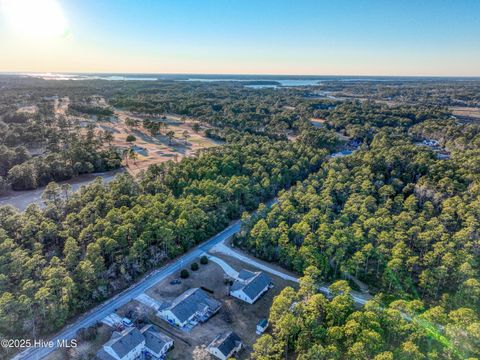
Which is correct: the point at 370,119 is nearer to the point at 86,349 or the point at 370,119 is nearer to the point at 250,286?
the point at 250,286

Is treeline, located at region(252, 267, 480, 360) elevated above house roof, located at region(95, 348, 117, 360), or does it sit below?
above

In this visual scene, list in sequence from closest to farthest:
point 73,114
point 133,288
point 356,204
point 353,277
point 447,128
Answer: point 133,288 → point 353,277 → point 356,204 → point 447,128 → point 73,114

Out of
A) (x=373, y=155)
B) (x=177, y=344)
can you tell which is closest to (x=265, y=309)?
(x=177, y=344)

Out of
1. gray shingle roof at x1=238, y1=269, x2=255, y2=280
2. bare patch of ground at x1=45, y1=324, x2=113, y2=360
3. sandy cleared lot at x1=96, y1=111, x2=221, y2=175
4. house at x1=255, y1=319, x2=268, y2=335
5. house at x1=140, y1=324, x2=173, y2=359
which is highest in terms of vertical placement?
house at x1=140, y1=324, x2=173, y2=359

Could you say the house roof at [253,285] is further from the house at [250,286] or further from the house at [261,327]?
the house at [261,327]

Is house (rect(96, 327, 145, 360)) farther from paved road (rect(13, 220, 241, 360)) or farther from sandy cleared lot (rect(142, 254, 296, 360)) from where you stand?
paved road (rect(13, 220, 241, 360))

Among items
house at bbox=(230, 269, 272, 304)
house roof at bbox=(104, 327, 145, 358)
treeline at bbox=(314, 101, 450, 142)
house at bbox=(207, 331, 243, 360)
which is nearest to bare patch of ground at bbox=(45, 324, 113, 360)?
house roof at bbox=(104, 327, 145, 358)

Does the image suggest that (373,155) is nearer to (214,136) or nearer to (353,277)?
(353,277)
